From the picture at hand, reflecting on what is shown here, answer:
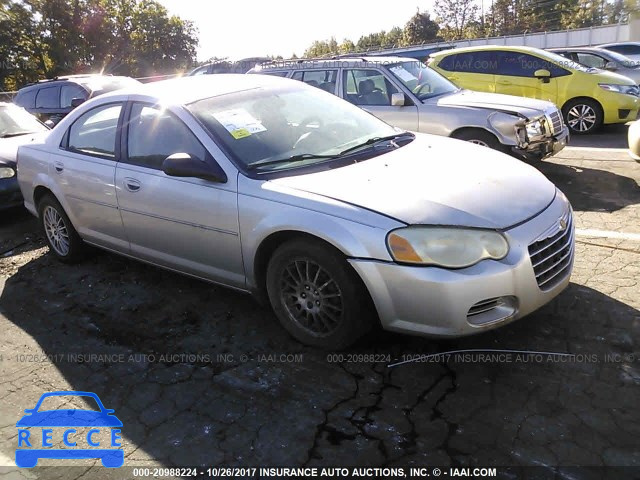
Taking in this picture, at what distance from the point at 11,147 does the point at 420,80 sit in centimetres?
548

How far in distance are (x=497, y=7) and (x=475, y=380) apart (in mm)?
62283

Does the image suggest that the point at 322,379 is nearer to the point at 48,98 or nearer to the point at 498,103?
the point at 498,103

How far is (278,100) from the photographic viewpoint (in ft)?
13.9

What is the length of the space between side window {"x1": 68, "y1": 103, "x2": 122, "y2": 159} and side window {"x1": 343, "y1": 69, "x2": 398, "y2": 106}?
4078 mm

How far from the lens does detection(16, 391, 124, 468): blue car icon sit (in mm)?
2799

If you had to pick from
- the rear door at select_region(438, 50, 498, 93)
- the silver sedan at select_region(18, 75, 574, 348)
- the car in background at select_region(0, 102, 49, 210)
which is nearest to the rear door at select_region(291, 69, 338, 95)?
the rear door at select_region(438, 50, 498, 93)

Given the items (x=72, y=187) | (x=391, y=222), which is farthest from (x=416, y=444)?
(x=72, y=187)

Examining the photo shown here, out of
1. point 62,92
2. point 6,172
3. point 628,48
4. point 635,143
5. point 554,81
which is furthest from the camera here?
point 628,48

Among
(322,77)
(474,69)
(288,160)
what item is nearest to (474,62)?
(474,69)

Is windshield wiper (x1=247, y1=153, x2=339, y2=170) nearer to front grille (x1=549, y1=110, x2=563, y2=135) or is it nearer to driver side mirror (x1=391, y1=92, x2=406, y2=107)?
driver side mirror (x1=391, y1=92, x2=406, y2=107)

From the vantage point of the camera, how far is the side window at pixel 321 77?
26.4 feet

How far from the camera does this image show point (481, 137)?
7.03m

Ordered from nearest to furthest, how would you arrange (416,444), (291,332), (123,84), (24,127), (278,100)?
(416,444) < (291,332) < (278,100) < (24,127) < (123,84)

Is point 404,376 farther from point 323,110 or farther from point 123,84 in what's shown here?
point 123,84
